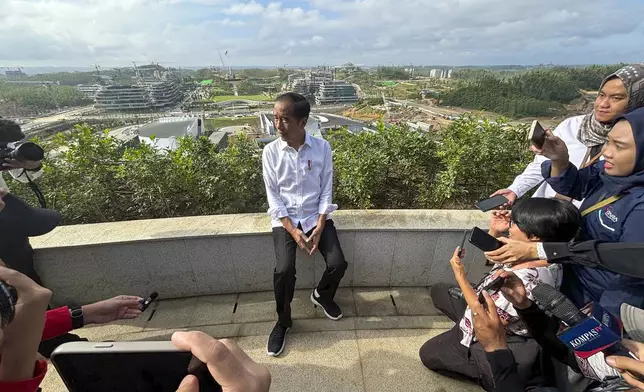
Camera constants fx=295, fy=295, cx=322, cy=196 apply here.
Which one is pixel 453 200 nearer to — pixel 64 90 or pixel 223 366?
pixel 223 366

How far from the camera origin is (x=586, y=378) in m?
1.59

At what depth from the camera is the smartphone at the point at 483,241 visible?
1665 mm

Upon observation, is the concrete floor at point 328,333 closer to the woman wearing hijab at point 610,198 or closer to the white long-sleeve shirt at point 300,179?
the white long-sleeve shirt at point 300,179

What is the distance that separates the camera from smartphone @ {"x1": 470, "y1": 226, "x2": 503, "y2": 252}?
5.46 feet

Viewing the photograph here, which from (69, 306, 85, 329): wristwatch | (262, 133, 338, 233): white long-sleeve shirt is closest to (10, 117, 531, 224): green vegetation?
(262, 133, 338, 233): white long-sleeve shirt

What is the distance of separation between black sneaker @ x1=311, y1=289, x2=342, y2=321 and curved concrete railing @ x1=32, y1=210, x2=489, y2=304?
0.22m

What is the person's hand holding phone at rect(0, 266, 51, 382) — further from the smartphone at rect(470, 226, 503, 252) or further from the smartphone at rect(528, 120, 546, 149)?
the smartphone at rect(528, 120, 546, 149)

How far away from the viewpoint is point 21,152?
1.89 metres

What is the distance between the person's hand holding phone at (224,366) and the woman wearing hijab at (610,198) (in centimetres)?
178

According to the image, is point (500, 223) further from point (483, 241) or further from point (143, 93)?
point (143, 93)

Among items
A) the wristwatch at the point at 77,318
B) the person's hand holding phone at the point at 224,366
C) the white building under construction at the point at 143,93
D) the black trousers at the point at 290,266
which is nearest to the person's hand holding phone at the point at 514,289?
the black trousers at the point at 290,266

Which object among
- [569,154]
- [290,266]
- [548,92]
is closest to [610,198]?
[569,154]

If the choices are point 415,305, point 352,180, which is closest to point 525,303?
point 415,305

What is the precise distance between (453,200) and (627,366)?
2356 millimetres
